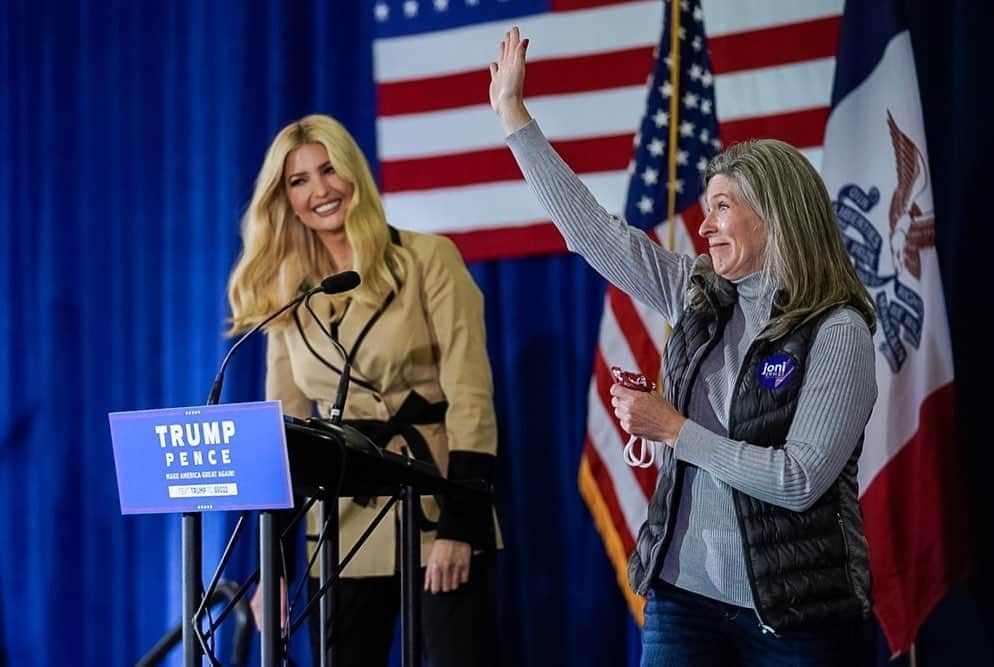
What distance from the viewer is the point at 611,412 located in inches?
138

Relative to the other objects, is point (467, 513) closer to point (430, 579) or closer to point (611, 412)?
point (430, 579)

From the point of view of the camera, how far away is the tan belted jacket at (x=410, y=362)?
2709 mm

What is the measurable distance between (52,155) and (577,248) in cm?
277

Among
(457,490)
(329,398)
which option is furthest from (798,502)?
(329,398)

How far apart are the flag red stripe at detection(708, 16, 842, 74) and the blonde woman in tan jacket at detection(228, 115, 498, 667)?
112cm

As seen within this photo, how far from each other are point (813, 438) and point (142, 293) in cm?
289

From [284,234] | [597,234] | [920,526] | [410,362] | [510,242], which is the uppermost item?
[510,242]

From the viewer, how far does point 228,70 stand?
4.13m

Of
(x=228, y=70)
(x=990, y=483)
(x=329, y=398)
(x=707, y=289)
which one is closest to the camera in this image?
(x=707, y=289)

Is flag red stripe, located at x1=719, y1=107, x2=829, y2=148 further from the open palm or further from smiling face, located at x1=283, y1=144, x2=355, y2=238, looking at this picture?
the open palm

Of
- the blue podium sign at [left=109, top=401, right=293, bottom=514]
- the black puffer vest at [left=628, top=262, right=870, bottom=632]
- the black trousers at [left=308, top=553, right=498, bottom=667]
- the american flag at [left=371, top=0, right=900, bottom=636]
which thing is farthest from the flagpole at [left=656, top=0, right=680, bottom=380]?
the blue podium sign at [left=109, top=401, right=293, bottom=514]

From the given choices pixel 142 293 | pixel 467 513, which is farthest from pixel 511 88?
pixel 142 293

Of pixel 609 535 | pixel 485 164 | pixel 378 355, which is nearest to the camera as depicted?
pixel 378 355

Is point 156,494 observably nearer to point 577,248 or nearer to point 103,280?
point 577,248
